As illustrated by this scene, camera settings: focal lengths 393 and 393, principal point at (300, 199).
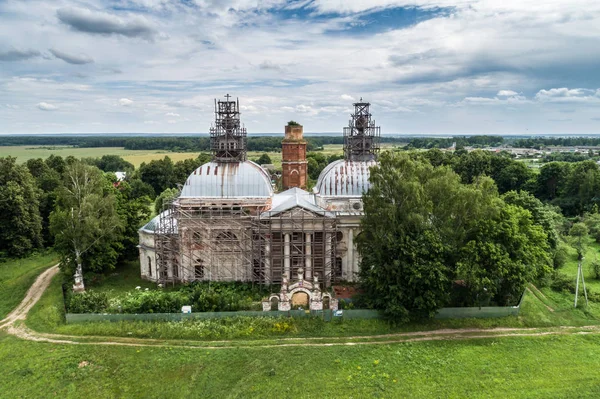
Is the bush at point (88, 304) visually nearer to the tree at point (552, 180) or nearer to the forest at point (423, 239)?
A: the forest at point (423, 239)

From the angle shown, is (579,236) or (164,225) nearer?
(579,236)

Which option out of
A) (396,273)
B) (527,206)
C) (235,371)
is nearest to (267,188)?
(396,273)

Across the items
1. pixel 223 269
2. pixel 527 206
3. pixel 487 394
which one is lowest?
pixel 487 394

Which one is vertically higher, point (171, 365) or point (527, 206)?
point (527, 206)

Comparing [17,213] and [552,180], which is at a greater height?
[552,180]

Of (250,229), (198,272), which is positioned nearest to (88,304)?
(198,272)

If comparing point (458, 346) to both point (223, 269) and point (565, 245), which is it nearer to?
point (223, 269)

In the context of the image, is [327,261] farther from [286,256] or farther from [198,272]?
[198,272]
